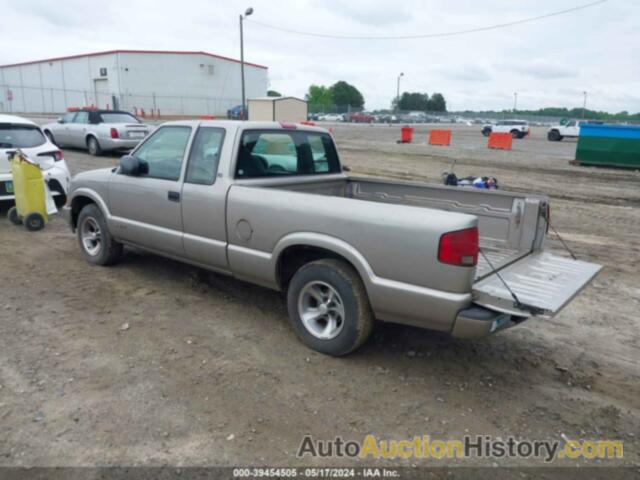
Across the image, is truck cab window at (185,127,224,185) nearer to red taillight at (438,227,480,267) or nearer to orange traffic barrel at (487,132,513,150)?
red taillight at (438,227,480,267)

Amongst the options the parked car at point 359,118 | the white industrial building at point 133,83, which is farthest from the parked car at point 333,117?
the white industrial building at point 133,83

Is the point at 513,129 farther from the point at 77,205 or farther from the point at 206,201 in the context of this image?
the point at 206,201

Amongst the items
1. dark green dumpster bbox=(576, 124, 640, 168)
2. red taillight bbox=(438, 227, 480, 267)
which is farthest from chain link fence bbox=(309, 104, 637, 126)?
red taillight bbox=(438, 227, 480, 267)

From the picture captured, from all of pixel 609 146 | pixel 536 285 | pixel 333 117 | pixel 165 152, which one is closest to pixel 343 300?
pixel 536 285

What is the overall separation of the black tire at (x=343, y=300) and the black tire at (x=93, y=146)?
14261mm

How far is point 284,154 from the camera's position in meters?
5.14

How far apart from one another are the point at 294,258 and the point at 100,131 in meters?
13.9

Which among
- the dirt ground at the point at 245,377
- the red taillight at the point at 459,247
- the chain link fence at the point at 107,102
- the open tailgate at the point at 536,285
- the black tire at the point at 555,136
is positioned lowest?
the dirt ground at the point at 245,377

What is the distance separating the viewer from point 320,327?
13.6 feet

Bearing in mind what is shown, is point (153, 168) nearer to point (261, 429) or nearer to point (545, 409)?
point (261, 429)

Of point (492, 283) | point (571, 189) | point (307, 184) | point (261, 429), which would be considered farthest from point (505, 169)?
point (261, 429)

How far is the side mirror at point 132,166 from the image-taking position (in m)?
5.22

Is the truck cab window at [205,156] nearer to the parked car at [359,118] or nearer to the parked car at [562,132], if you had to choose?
the parked car at [562,132]

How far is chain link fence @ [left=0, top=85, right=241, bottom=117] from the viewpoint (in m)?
53.8
